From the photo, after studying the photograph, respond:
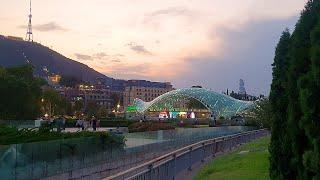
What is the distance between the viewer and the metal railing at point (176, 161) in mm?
10977

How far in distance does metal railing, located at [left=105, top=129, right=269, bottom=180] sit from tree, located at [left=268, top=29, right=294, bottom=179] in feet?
8.72

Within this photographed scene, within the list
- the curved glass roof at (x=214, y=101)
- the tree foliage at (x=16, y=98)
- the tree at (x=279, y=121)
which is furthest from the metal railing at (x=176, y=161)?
the curved glass roof at (x=214, y=101)

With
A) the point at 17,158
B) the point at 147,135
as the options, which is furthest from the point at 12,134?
the point at 147,135

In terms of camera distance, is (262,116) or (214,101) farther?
(214,101)

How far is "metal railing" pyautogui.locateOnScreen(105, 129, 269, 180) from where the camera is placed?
36.0ft

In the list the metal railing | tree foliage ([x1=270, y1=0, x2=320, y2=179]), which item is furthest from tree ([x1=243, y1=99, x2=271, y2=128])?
tree foliage ([x1=270, y1=0, x2=320, y2=179])

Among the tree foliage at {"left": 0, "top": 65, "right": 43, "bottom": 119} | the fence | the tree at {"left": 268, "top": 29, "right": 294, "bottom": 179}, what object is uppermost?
the tree foliage at {"left": 0, "top": 65, "right": 43, "bottom": 119}

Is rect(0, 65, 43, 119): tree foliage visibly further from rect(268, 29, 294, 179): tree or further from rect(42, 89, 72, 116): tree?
rect(268, 29, 294, 179): tree

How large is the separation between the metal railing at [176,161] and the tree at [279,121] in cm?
266

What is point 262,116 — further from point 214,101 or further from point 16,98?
point 214,101

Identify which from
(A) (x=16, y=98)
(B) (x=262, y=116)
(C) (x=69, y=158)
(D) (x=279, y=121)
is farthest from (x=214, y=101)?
(D) (x=279, y=121)

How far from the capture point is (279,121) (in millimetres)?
11305

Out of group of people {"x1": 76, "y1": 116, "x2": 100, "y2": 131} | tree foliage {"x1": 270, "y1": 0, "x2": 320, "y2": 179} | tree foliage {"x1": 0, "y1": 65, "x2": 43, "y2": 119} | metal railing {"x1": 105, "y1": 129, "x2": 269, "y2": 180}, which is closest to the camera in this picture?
tree foliage {"x1": 270, "y1": 0, "x2": 320, "y2": 179}

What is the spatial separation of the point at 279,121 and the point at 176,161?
20.6 ft
